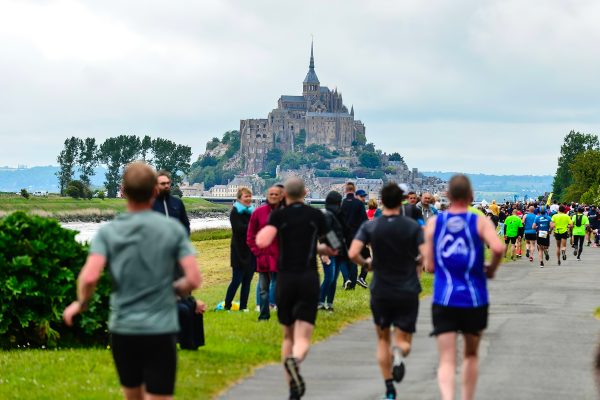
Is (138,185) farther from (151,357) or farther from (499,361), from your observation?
(499,361)

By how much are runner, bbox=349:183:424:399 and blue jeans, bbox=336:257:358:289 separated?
11802 millimetres

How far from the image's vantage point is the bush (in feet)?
44.2

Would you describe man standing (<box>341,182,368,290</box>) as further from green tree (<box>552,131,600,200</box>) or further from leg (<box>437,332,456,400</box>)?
green tree (<box>552,131,600,200</box>)

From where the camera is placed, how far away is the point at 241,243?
58.6 ft

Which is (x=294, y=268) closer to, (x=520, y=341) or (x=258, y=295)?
(x=520, y=341)

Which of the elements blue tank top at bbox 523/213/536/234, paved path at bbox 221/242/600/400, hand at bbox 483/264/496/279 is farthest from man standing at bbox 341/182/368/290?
blue tank top at bbox 523/213/536/234

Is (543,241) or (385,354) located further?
(543,241)

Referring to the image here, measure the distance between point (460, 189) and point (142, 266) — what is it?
2.88 metres

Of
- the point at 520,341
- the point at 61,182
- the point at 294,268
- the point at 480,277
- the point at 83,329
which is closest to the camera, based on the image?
the point at 480,277

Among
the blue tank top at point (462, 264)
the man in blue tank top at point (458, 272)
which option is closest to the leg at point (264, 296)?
the man in blue tank top at point (458, 272)

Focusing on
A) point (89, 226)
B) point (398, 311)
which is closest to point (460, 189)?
point (398, 311)

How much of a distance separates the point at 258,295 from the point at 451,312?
948cm

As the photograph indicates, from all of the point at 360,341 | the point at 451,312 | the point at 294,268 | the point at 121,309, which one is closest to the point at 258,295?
the point at 360,341

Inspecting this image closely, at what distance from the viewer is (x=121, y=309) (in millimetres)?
7090
